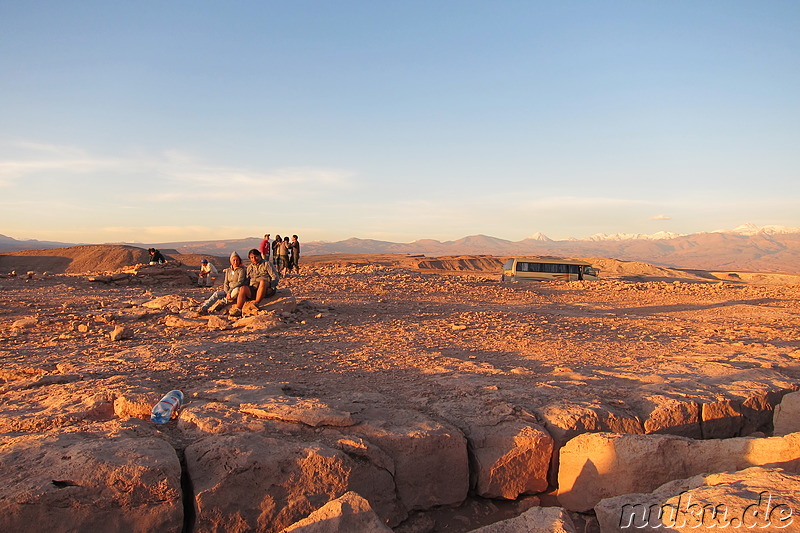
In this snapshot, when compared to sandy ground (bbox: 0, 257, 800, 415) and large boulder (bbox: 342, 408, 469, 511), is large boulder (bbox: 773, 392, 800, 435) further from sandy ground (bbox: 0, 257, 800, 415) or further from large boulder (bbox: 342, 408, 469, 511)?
large boulder (bbox: 342, 408, 469, 511)

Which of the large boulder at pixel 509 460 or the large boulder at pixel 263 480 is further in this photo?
the large boulder at pixel 509 460

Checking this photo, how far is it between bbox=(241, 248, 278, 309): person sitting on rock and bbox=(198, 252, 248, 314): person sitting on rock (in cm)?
13

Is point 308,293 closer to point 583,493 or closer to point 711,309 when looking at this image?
point 583,493

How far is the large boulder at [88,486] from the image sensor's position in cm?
274

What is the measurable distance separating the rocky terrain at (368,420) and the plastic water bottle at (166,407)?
0.31 feet

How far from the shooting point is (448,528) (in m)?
3.96

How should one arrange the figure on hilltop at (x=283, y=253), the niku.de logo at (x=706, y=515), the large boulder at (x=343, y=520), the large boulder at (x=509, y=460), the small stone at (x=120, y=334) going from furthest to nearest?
the figure on hilltop at (x=283, y=253), the small stone at (x=120, y=334), the large boulder at (x=509, y=460), the large boulder at (x=343, y=520), the niku.de logo at (x=706, y=515)

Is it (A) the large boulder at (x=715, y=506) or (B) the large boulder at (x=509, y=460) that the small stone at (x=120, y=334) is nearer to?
(B) the large boulder at (x=509, y=460)

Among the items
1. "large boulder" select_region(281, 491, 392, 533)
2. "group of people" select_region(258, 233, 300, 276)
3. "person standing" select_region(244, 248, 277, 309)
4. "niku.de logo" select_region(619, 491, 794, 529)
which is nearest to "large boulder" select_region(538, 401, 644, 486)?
"niku.de logo" select_region(619, 491, 794, 529)

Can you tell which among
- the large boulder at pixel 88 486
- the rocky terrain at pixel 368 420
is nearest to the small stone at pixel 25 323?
the rocky terrain at pixel 368 420

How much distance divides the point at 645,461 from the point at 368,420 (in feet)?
7.41

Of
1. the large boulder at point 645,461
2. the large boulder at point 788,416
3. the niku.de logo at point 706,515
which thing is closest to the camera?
the niku.de logo at point 706,515

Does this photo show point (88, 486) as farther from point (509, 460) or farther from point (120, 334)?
point (120, 334)

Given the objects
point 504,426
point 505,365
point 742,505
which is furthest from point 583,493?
point 505,365
